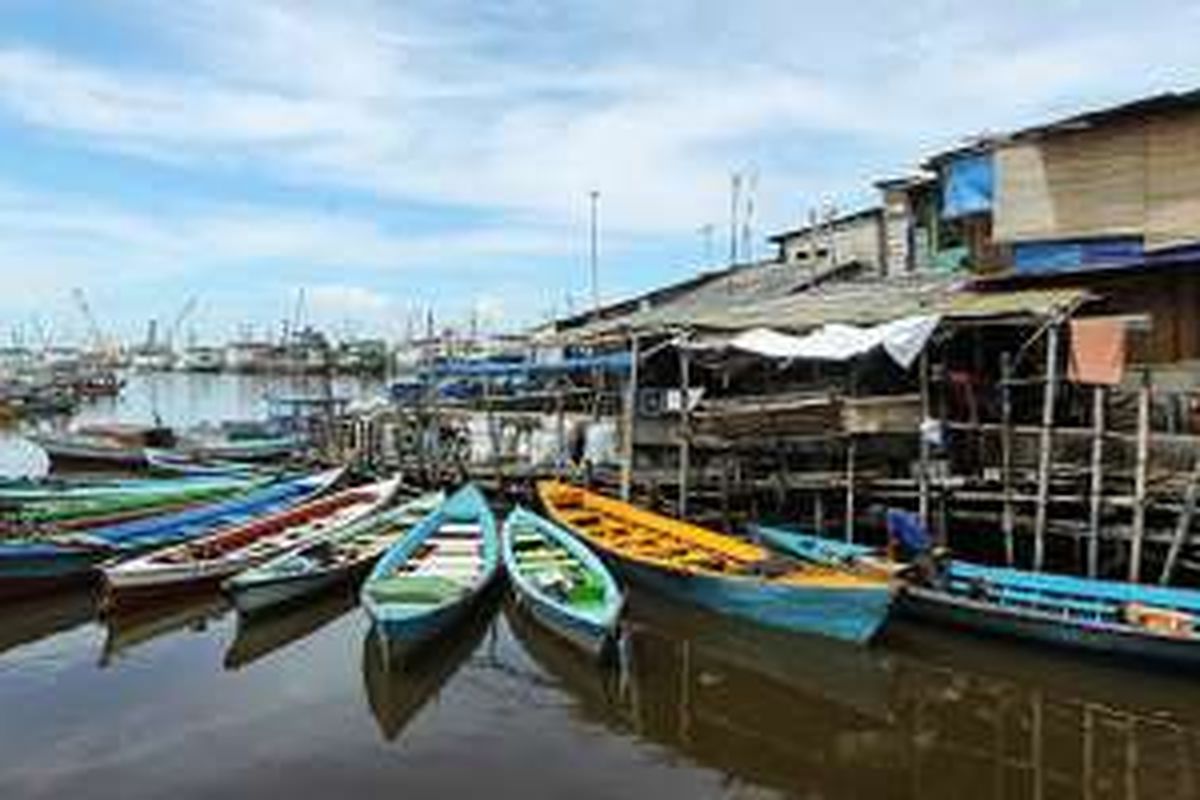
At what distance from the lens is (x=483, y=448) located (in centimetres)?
2672

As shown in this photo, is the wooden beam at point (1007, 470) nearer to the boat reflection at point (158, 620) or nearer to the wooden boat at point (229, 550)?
the wooden boat at point (229, 550)

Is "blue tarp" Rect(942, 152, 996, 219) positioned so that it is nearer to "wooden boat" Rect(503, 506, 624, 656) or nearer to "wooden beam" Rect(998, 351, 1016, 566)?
"wooden beam" Rect(998, 351, 1016, 566)

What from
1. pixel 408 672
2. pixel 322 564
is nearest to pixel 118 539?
pixel 322 564

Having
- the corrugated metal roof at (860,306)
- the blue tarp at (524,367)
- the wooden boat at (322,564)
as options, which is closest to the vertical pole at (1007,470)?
the corrugated metal roof at (860,306)

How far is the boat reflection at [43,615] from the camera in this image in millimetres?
16188

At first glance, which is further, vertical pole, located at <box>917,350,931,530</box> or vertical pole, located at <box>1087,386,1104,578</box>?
vertical pole, located at <box>917,350,931,530</box>

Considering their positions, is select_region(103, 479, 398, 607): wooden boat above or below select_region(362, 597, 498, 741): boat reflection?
above

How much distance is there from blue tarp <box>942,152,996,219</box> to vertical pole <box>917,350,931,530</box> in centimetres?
395

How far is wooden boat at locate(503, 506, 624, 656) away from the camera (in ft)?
46.4

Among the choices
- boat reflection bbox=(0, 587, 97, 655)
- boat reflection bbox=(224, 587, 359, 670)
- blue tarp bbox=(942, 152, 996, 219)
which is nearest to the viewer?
boat reflection bbox=(224, 587, 359, 670)

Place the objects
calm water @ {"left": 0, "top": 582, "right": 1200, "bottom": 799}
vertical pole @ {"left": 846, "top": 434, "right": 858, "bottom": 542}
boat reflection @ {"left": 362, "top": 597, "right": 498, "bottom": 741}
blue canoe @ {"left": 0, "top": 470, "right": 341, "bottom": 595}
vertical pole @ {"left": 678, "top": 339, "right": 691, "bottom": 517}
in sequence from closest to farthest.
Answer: calm water @ {"left": 0, "top": 582, "right": 1200, "bottom": 799} → boat reflection @ {"left": 362, "top": 597, "right": 498, "bottom": 741} → blue canoe @ {"left": 0, "top": 470, "right": 341, "bottom": 595} → vertical pole @ {"left": 846, "top": 434, "right": 858, "bottom": 542} → vertical pole @ {"left": 678, "top": 339, "right": 691, "bottom": 517}

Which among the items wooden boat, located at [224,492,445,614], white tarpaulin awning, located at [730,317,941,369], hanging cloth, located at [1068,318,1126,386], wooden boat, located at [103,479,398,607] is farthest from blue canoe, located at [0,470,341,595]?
hanging cloth, located at [1068,318,1126,386]

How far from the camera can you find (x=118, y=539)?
19.3m

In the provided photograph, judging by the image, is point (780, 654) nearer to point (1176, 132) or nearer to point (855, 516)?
point (855, 516)
